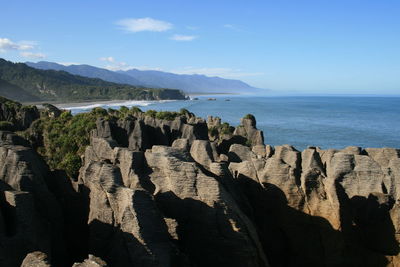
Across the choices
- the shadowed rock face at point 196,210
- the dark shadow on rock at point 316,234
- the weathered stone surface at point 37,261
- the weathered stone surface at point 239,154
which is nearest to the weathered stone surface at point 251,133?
the weathered stone surface at point 239,154

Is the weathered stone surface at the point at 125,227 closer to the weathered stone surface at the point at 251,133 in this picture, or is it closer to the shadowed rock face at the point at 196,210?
the shadowed rock face at the point at 196,210

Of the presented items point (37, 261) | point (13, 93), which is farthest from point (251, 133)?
point (13, 93)

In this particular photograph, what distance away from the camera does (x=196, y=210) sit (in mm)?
13523

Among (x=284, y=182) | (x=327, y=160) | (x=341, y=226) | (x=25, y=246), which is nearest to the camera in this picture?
(x=25, y=246)

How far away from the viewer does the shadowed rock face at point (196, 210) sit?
11430 millimetres

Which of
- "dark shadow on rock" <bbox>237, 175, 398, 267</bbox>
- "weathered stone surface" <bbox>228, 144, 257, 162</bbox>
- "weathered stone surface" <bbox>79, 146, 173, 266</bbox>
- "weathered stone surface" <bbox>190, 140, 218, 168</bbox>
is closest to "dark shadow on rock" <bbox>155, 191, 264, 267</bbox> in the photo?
"weathered stone surface" <bbox>79, 146, 173, 266</bbox>

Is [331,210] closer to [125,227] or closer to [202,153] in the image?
[202,153]

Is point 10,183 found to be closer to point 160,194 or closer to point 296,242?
point 160,194

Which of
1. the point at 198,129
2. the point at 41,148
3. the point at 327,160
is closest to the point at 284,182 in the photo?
the point at 327,160

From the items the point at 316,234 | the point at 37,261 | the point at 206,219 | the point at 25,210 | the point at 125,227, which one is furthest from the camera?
the point at 316,234

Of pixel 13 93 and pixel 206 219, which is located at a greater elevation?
pixel 206 219

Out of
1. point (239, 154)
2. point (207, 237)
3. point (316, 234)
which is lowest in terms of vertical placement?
point (316, 234)

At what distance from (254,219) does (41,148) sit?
2714cm

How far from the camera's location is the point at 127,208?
11461mm
